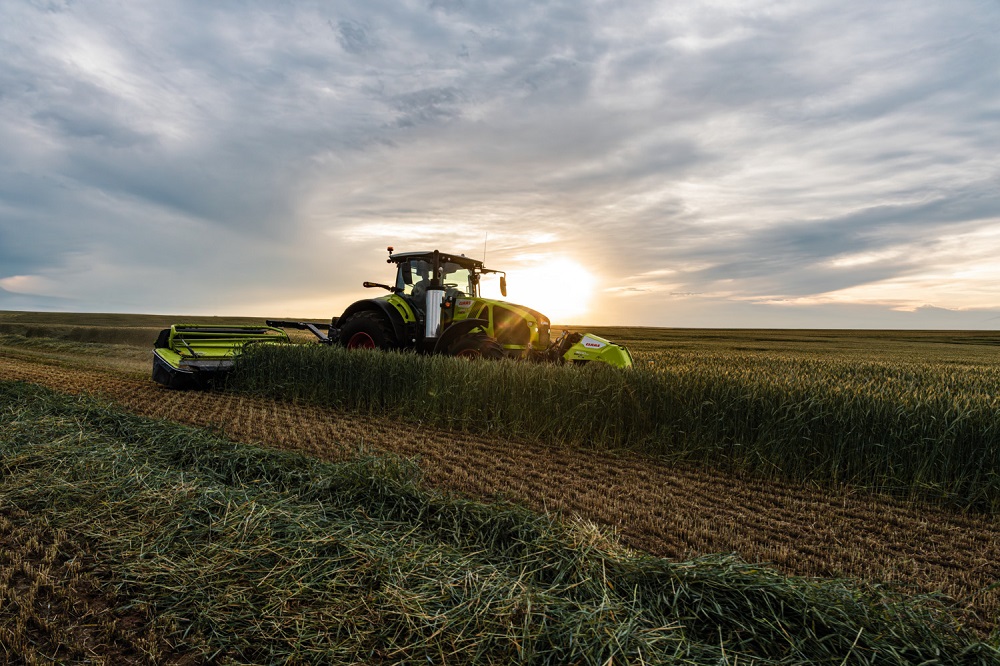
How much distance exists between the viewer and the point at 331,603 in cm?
251

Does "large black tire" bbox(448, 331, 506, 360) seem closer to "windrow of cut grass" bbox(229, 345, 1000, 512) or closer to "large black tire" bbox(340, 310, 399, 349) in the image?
"windrow of cut grass" bbox(229, 345, 1000, 512)

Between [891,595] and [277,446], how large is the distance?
5427mm

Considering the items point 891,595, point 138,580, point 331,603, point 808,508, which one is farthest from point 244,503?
point 808,508

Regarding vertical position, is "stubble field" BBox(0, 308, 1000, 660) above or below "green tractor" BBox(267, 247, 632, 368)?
below

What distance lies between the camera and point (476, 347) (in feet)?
29.6

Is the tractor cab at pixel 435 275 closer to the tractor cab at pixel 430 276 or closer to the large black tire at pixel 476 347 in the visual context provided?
the tractor cab at pixel 430 276

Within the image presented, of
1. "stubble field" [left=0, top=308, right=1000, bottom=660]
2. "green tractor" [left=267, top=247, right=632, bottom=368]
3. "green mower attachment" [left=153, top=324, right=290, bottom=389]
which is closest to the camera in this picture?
"stubble field" [left=0, top=308, right=1000, bottom=660]

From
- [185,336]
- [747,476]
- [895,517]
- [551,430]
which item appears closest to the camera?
[895,517]

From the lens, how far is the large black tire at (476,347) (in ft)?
29.2

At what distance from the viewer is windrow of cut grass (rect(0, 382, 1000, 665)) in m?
2.24

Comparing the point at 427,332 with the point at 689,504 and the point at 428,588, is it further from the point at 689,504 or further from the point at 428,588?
the point at 428,588

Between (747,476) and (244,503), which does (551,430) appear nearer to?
(747,476)

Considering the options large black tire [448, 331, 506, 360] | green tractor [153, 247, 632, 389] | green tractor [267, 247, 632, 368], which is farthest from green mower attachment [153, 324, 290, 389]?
large black tire [448, 331, 506, 360]

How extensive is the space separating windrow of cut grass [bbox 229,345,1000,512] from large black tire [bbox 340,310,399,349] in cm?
157
